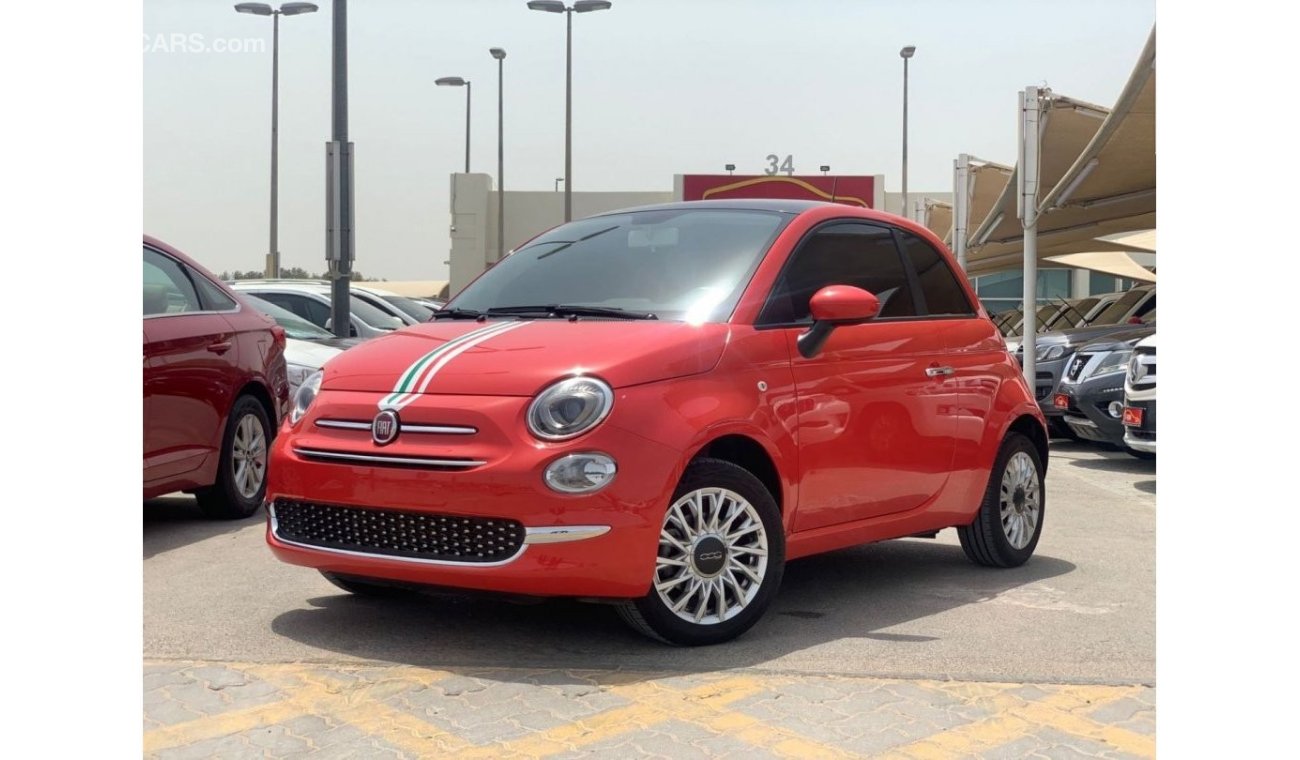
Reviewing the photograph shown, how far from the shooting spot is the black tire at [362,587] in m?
5.47

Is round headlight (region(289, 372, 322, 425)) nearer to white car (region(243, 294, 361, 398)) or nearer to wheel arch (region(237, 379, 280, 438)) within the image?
wheel arch (region(237, 379, 280, 438))

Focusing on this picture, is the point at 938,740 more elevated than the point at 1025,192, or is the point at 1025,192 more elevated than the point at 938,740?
the point at 1025,192

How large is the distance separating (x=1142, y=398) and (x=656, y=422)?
7074mm

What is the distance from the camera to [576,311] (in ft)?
18.5

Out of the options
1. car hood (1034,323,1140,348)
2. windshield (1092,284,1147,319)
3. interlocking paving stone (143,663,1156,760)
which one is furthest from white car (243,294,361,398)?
windshield (1092,284,1147,319)

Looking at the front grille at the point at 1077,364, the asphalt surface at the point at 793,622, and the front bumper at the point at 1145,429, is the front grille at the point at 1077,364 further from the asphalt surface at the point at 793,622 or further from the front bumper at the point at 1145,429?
the asphalt surface at the point at 793,622

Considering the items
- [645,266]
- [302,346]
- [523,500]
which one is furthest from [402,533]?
[302,346]

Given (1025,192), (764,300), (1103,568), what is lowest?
(1103,568)

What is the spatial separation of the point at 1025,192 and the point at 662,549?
14.9m

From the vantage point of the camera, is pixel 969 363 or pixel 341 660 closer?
pixel 341 660

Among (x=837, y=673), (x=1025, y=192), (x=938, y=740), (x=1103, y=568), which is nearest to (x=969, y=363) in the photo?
(x=1103, y=568)

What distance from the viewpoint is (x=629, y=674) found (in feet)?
15.5

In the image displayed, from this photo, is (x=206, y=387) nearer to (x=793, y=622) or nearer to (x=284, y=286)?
(x=793, y=622)

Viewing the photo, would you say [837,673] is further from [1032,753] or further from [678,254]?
[678,254]
